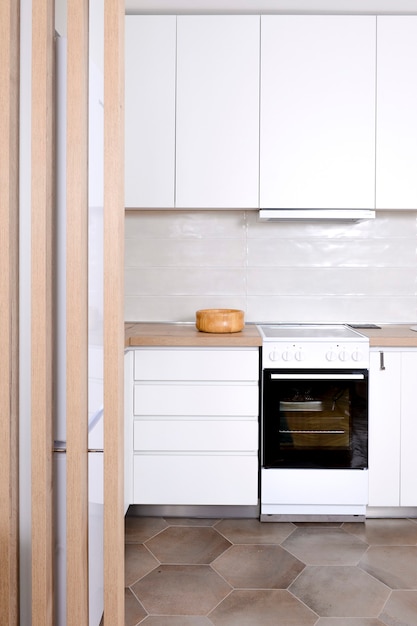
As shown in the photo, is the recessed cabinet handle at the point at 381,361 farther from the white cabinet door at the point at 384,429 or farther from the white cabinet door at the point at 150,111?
the white cabinet door at the point at 150,111

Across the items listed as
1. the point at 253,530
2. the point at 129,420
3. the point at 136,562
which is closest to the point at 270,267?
the point at 129,420

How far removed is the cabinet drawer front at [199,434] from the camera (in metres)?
2.81

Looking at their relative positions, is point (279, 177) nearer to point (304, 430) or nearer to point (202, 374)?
point (202, 374)

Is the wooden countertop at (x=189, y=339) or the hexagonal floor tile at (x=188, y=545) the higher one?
the wooden countertop at (x=189, y=339)

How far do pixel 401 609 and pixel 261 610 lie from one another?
1.70ft

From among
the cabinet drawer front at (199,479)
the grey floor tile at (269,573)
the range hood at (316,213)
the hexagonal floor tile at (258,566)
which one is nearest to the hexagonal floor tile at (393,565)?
the grey floor tile at (269,573)

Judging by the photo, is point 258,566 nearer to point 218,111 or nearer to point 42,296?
point 42,296

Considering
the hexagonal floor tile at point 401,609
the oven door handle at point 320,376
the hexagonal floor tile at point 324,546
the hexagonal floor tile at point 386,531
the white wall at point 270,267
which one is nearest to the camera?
the hexagonal floor tile at point 401,609

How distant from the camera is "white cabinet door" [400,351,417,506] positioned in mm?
2814

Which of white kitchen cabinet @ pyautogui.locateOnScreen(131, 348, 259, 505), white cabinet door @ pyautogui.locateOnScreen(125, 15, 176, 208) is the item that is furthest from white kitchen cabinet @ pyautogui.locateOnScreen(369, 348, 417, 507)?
white cabinet door @ pyautogui.locateOnScreen(125, 15, 176, 208)

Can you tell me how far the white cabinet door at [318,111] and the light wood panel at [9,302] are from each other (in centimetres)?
185

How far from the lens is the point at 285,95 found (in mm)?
2992

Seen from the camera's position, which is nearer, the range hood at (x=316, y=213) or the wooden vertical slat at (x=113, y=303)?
the wooden vertical slat at (x=113, y=303)

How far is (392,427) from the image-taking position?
282 centimetres
